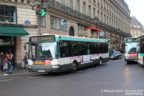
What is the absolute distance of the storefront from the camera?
57.6ft

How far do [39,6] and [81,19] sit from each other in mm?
14322

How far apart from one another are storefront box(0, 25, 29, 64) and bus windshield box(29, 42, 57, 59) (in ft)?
17.5

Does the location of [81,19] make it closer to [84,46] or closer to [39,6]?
[39,6]

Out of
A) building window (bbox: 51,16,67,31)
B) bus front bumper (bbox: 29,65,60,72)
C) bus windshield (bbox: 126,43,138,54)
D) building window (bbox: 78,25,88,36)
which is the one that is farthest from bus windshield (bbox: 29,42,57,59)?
building window (bbox: 78,25,88,36)

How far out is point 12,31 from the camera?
17875mm

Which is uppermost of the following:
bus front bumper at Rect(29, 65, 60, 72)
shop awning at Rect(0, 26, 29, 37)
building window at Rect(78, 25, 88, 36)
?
building window at Rect(78, 25, 88, 36)

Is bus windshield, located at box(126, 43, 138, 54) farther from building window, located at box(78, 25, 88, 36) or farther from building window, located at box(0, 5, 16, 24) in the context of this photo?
building window, located at box(0, 5, 16, 24)

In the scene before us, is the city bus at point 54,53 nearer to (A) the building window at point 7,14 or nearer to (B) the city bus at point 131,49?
(A) the building window at point 7,14

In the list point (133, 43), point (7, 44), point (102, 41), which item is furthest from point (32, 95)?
point (133, 43)

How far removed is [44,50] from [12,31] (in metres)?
6.51

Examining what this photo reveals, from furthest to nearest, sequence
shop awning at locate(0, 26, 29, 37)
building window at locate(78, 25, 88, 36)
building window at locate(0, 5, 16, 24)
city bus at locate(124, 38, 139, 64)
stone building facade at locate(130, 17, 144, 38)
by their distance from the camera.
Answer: stone building facade at locate(130, 17, 144, 38), building window at locate(78, 25, 88, 36), city bus at locate(124, 38, 139, 64), building window at locate(0, 5, 16, 24), shop awning at locate(0, 26, 29, 37)

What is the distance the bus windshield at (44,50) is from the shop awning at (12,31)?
5.15 meters

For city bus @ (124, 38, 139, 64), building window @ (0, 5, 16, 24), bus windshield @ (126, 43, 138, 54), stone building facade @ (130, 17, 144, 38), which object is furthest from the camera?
stone building facade @ (130, 17, 144, 38)

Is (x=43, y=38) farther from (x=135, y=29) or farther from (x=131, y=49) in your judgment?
(x=135, y=29)
